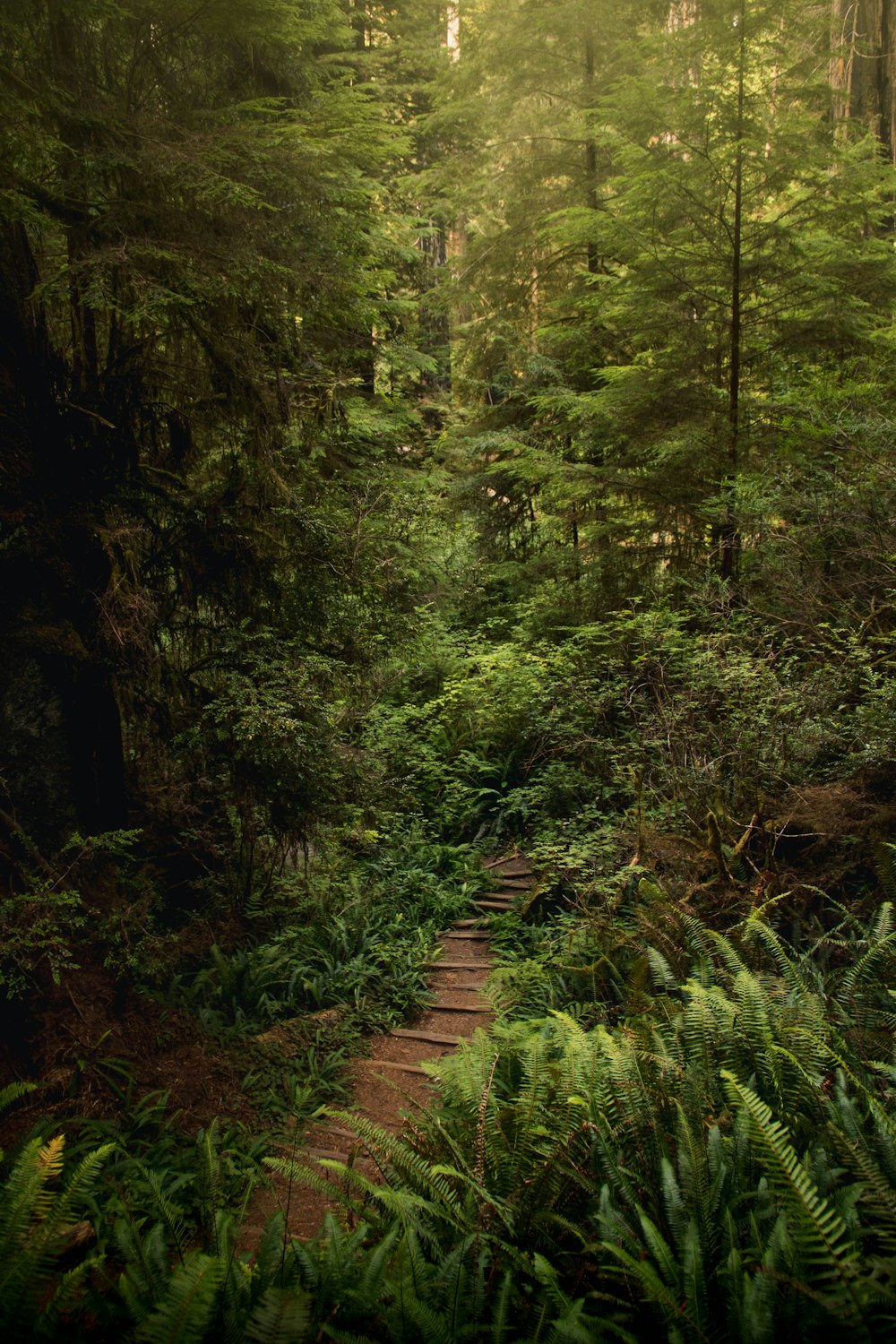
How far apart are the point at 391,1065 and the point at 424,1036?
44 centimetres

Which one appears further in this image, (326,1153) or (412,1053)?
(412,1053)

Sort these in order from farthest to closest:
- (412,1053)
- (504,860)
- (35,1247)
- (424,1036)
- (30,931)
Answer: (504,860)
(424,1036)
(412,1053)
(30,931)
(35,1247)

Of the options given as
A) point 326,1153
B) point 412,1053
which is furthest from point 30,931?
point 412,1053

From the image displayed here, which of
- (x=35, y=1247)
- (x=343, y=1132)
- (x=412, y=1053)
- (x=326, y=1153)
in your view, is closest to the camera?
(x=35, y=1247)

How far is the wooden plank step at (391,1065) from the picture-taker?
530 cm

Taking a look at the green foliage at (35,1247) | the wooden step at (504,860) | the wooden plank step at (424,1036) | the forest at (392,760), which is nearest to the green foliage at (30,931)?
the forest at (392,760)

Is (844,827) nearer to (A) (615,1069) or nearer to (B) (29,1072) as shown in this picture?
(A) (615,1069)

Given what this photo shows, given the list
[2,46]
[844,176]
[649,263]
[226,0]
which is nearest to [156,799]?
[2,46]

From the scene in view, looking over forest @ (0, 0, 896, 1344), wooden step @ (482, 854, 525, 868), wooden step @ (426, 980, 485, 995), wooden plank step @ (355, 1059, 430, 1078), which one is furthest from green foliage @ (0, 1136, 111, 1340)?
wooden step @ (482, 854, 525, 868)

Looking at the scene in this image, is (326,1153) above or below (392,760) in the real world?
below

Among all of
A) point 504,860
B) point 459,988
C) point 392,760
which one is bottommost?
point 459,988

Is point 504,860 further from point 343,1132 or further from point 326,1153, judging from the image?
point 326,1153

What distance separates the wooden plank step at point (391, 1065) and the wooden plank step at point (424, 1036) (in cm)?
30

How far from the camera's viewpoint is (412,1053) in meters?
5.58
